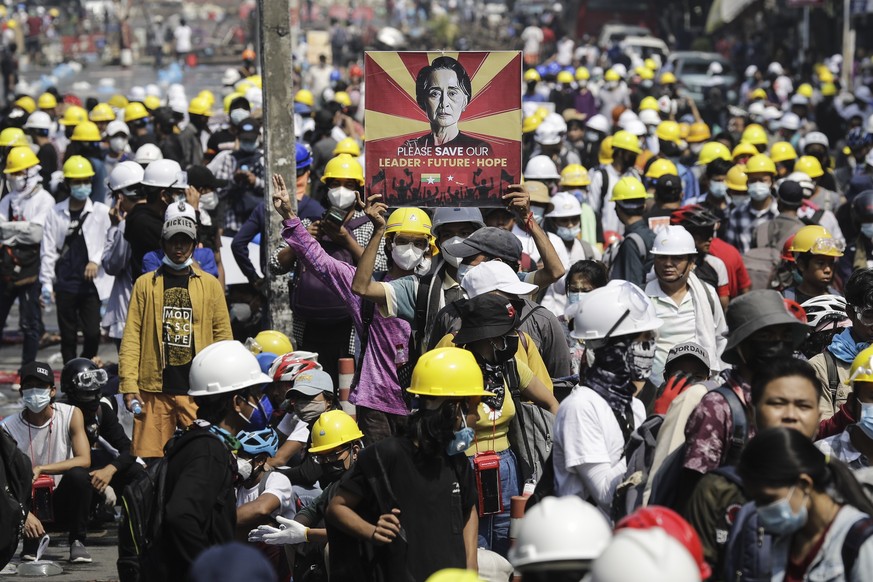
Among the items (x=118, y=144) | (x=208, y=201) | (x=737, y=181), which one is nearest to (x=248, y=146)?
(x=208, y=201)

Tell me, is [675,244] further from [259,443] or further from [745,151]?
[745,151]

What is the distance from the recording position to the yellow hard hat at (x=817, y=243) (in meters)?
8.62

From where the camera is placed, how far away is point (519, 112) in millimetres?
7969

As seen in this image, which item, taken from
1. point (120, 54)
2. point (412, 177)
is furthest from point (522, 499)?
point (120, 54)

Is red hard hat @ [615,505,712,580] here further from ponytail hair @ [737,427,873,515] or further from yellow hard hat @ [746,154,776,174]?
yellow hard hat @ [746,154,776,174]

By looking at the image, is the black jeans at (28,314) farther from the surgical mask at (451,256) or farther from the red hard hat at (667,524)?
the red hard hat at (667,524)

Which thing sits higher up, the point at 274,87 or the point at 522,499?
the point at 274,87

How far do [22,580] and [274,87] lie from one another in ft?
13.0

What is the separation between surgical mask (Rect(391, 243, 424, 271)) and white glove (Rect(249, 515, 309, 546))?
→ 1.69 m

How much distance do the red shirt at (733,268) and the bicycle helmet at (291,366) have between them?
2989 mm

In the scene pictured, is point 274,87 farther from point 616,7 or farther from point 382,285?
point 616,7

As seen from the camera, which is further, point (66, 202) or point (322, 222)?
point (66, 202)

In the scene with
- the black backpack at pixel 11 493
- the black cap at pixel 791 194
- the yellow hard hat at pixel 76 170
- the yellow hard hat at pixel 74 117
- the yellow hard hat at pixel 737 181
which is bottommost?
the black backpack at pixel 11 493

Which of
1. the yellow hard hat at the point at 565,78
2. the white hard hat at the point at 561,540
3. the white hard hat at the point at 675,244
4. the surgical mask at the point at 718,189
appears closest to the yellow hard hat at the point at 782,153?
the surgical mask at the point at 718,189
